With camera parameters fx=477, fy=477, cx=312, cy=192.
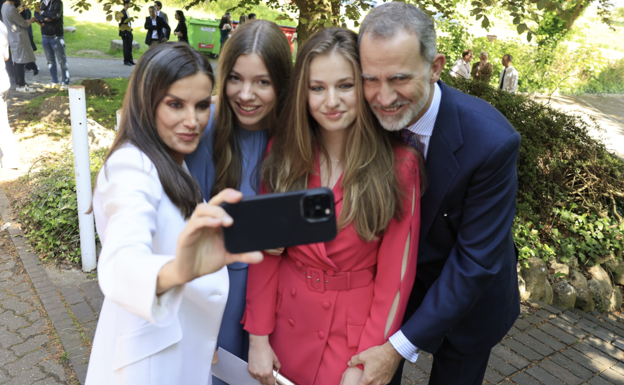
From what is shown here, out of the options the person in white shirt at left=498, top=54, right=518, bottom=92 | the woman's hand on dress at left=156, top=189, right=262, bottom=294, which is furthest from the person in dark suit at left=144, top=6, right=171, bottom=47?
the woman's hand on dress at left=156, top=189, right=262, bottom=294

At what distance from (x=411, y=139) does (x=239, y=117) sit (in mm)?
769

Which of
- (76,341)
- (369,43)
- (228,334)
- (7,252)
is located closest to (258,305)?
(228,334)

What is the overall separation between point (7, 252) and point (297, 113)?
14.6 feet

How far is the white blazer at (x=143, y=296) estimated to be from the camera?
1258mm

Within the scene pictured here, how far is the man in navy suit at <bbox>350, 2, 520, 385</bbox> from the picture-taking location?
1.84 m

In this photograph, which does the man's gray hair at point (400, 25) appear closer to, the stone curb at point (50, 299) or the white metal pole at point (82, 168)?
the stone curb at point (50, 299)

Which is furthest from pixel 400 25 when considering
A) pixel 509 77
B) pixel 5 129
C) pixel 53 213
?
pixel 509 77

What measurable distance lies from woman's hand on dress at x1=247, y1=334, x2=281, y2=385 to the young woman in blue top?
140mm

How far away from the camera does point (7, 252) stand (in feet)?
16.4

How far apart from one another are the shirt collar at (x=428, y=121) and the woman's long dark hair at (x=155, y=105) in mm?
907

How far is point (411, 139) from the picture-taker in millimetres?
2074

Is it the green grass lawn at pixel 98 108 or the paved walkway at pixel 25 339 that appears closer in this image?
the paved walkway at pixel 25 339

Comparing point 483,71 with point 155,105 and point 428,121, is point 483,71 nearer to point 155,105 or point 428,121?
point 428,121

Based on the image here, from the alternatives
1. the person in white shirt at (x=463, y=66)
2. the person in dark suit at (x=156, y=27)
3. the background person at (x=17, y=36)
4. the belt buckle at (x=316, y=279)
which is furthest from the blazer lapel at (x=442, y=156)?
the person in dark suit at (x=156, y=27)
